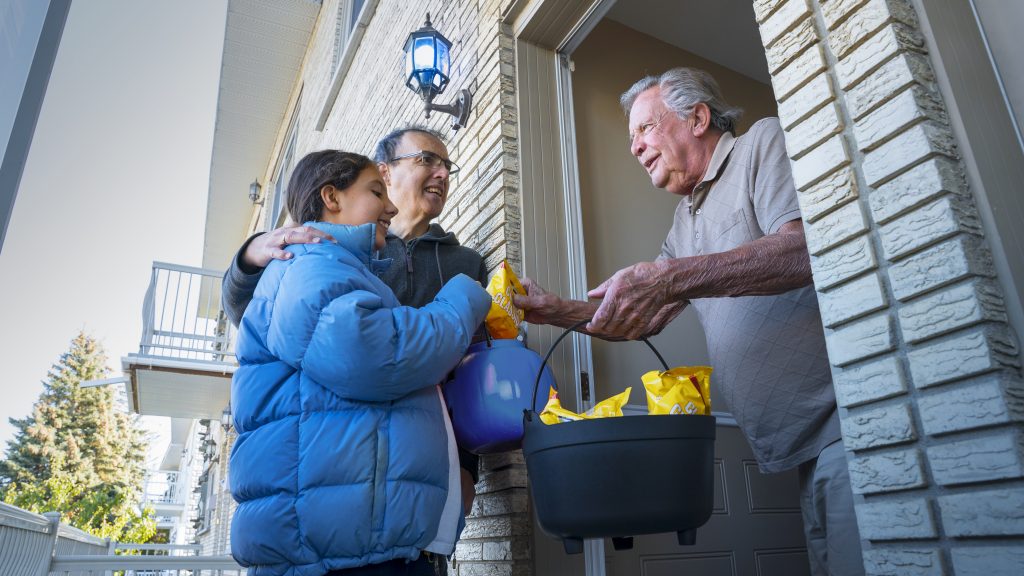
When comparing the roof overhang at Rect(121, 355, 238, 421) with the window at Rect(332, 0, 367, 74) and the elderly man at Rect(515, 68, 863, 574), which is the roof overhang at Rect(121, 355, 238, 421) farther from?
the elderly man at Rect(515, 68, 863, 574)

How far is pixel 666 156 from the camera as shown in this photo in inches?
92.0

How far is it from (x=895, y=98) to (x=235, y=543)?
1648mm

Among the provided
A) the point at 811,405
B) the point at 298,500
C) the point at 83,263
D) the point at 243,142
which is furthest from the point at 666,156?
the point at 243,142

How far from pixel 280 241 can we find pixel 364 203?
347mm

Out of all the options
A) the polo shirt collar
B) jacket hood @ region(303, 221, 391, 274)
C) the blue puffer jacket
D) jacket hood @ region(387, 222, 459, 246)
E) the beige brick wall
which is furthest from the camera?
jacket hood @ region(387, 222, 459, 246)

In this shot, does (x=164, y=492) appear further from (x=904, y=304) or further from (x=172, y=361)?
(x=904, y=304)

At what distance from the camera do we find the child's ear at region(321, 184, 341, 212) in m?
2.03

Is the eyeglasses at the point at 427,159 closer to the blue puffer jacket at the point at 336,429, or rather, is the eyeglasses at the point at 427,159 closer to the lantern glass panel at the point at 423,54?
the lantern glass panel at the point at 423,54

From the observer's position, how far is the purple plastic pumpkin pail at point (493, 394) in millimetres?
1857

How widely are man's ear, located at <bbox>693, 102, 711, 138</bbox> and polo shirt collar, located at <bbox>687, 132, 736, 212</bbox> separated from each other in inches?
2.8

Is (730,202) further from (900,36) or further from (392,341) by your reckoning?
(392,341)

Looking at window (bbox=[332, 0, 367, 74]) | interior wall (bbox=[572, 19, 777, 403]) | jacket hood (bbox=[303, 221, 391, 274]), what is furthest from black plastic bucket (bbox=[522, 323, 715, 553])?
window (bbox=[332, 0, 367, 74])

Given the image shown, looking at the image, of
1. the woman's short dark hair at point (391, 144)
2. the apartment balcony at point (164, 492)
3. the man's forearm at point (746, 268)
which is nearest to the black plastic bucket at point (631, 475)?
the man's forearm at point (746, 268)

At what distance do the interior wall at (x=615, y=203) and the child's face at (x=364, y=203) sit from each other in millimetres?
1246
